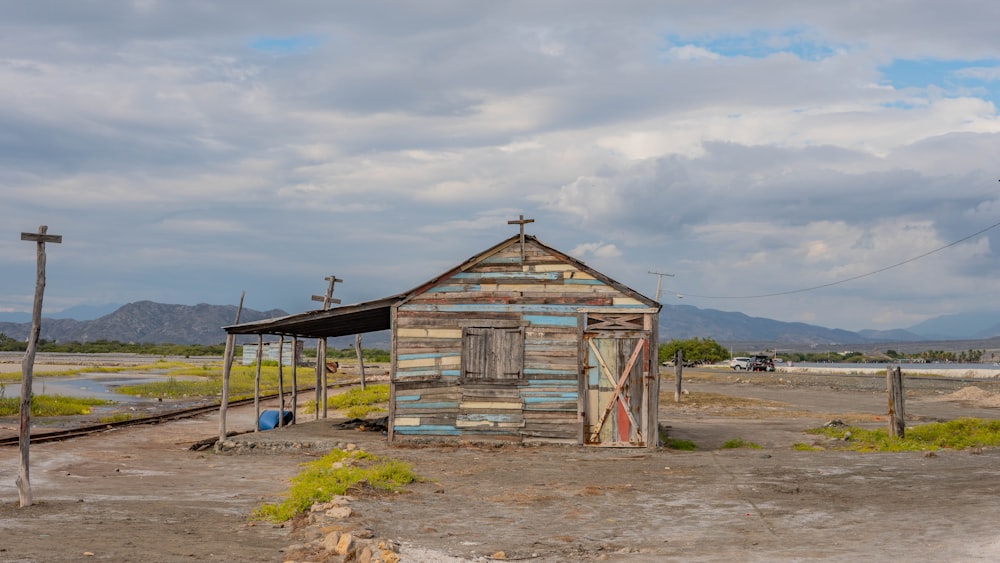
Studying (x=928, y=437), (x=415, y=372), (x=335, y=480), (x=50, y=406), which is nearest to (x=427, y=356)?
(x=415, y=372)

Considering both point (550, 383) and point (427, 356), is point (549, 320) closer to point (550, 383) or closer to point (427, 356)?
point (550, 383)

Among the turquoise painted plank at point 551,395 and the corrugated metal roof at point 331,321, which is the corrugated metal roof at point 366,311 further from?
the turquoise painted plank at point 551,395

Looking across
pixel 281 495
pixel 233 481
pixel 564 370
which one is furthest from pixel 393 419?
pixel 281 495

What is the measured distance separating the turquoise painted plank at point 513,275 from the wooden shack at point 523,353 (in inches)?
0.9

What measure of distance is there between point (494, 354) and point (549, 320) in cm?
150

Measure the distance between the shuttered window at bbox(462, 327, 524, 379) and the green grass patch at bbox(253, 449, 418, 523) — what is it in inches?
151

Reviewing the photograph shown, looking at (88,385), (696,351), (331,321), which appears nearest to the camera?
(331,321)

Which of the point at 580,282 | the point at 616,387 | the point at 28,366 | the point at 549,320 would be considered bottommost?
the point at 616,387

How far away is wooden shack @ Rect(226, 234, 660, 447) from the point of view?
21453 millimetres

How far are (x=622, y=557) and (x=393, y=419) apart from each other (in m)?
12.6

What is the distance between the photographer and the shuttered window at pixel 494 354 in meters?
21.7

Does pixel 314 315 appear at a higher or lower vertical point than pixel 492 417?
higher

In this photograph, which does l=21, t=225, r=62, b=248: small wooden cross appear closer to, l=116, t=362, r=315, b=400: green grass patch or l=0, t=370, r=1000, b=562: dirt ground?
l=0, t=370, r=1000, b=562: dirt ground

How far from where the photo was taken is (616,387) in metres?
21.4
